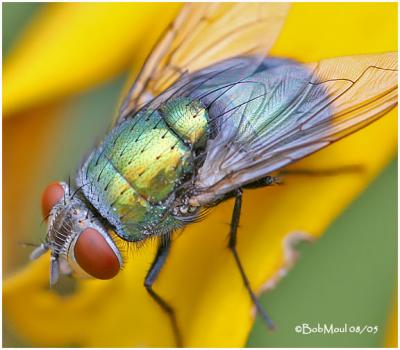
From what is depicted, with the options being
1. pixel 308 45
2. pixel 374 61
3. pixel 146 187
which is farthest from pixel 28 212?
pixel 374 61

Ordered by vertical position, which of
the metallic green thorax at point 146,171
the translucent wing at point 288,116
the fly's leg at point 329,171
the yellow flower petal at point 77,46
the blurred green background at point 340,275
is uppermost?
the yellow flower petal at point 77,46

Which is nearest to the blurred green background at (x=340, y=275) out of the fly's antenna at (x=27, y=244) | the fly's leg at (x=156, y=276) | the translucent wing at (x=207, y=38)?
the fly's antenna at (x=27, y=244)

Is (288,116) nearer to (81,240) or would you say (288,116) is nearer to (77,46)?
(81,240)

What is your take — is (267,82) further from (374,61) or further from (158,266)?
(158,266)

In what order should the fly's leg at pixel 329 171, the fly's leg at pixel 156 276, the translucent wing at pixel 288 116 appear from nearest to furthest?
the translucent wing at pixel 288 116, the fly's leg at pixel 156 276, the fly's leg at pixel 329 171

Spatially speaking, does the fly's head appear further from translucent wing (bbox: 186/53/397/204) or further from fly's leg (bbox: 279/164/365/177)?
fly's leg (bbox: 279/164/365/177)

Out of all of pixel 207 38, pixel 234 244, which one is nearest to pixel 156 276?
pixel 234 244

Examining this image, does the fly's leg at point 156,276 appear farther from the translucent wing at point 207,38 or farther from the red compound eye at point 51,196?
the translucent wing at point 207,38
